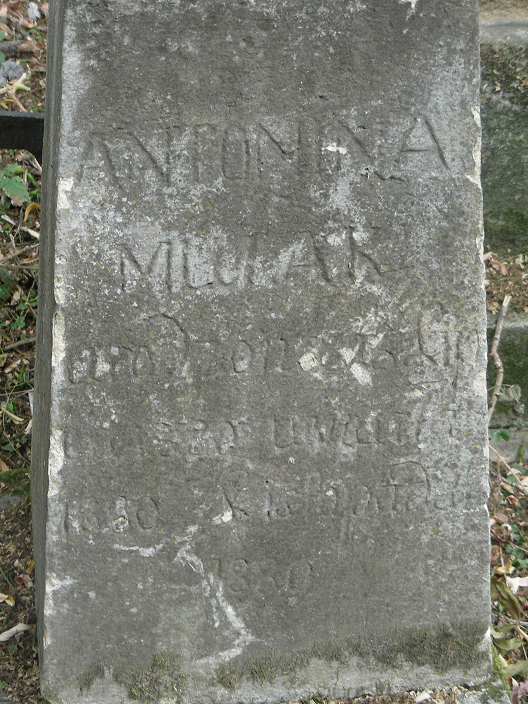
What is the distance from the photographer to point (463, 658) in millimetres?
1909

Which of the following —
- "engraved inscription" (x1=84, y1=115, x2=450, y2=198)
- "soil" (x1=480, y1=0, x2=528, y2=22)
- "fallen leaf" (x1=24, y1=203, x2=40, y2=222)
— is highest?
"soil" (x1=480, y1=0, x2=528, y2=22)

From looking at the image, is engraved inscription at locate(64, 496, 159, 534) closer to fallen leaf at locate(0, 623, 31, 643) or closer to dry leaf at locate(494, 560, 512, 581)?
fallen leaf at locate(0, 623, 31, 643)

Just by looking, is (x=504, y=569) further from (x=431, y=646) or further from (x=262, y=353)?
(x=262, y=353)

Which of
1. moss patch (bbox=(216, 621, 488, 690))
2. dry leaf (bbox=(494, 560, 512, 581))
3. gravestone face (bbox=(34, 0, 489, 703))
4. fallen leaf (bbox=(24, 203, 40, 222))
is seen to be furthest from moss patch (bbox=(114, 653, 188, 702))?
fallen leaf (bbox=(24, 203, 40, 222))

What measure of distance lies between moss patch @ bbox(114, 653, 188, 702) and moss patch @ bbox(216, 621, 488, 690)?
0.38 feet

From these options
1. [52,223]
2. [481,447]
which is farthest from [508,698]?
[52,223]

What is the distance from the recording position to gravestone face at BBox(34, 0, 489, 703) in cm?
165

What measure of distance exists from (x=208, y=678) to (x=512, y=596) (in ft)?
3.78

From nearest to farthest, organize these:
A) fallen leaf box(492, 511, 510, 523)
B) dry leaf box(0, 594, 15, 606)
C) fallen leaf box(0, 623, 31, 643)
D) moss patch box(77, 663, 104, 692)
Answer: moss patch box(77, 663, 104, 692) < fallen leaf box(0, 623, 31, 643) < dry leaf box(0, 594, 15, 606) < fallen leaf box(492, 511, 510, 523)

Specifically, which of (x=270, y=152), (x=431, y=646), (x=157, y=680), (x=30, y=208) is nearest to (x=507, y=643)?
(x=431, y=646)

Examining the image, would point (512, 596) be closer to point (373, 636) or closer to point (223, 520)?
point (373, 636)

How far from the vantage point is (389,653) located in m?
1.89

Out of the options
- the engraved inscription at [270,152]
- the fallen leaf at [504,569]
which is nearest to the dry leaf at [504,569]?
the fallen leaf at [504,569]

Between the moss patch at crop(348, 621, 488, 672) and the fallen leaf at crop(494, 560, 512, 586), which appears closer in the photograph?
the moss patch at crop(348, 621, 488, 672)
